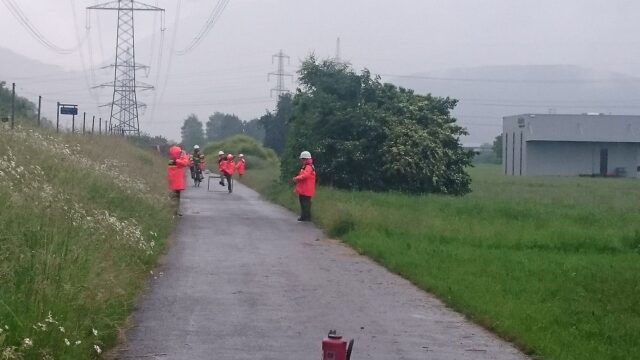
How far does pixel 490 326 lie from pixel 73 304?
15.8 feet

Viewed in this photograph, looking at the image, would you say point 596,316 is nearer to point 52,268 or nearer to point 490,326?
point 490,326

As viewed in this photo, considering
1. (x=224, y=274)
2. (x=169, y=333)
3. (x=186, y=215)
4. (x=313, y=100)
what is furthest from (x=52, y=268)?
(x=313, y=100)

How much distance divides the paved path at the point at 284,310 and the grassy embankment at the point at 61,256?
44 centimetres

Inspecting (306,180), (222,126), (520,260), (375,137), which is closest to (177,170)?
(306,180)

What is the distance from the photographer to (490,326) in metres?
11.6

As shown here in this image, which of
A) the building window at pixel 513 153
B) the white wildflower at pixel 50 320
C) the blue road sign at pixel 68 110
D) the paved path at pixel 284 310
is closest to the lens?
the white wildflower at pixel 50 320

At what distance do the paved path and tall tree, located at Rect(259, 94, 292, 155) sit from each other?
5722 centimetres

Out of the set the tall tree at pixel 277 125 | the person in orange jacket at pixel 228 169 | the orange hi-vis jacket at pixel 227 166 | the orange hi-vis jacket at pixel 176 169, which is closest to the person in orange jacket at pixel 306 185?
the orange hi-vis jacket at pixel 176 169

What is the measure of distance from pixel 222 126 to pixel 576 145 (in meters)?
63.4

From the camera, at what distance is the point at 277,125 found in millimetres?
81625

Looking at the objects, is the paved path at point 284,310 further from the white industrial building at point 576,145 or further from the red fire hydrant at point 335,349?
the white industrial building at point 576,145

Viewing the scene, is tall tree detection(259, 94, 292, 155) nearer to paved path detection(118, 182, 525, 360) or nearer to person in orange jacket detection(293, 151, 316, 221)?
person in orange jacket detection(293, 151, 316, 221)

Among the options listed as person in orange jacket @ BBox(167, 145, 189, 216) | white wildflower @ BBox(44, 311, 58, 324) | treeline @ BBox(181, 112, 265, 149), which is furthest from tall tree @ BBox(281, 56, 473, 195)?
treeline @ BBox(181, 112, 265, 149)

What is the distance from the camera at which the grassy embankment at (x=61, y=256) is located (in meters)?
8.25
